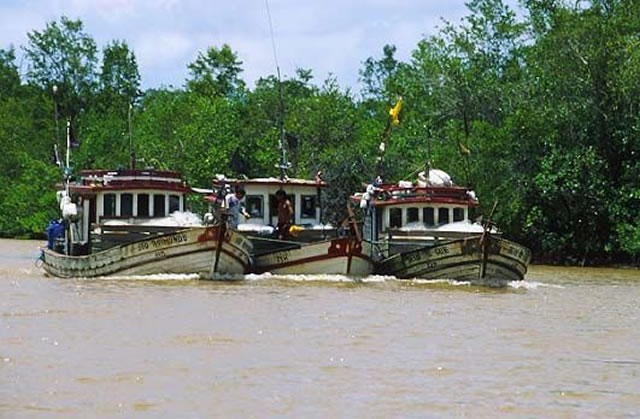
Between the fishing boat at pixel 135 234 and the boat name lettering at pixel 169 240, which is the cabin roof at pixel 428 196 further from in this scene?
the boat name lettering at pixel 169 240

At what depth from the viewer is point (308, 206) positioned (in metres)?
35.2

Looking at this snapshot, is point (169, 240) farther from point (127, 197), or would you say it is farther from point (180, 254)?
point (127, 197)

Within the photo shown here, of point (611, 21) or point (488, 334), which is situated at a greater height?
point (611, 21)

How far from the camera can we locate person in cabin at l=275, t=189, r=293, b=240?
34219 millimetres

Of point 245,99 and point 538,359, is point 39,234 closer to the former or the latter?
point 245,99

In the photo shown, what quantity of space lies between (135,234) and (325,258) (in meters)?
4.45

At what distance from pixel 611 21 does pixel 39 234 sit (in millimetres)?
32442

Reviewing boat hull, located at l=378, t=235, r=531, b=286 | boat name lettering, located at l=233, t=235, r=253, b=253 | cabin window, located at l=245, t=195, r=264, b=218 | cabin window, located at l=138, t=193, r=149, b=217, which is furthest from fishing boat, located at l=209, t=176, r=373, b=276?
cabin window, located at l=138, t=193, r=149, b=217

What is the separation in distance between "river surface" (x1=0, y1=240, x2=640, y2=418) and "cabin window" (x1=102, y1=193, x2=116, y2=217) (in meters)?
3.23

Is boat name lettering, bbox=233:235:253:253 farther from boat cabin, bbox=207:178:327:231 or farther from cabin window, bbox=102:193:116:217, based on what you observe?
cabin window, bbox=102:193:116:217

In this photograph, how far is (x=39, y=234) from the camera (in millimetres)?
67312

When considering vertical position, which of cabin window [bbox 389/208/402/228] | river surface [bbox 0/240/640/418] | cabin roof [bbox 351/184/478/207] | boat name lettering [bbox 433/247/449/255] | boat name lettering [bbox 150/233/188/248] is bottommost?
river surface [bbox 0/240/640/418]

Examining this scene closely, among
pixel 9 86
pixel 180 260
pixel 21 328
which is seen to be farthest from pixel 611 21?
pixel 9 86

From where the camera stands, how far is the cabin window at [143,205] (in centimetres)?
3344
